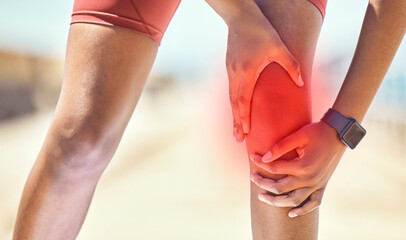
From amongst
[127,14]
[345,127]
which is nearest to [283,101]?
[345,127]

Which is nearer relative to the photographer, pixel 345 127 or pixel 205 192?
pixel 345 127

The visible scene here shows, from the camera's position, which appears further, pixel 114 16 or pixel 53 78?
pixel 53 78

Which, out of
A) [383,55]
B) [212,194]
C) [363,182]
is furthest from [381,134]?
[383,55]

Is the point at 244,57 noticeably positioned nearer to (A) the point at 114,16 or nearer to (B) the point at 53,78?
(A) the point at 114,16

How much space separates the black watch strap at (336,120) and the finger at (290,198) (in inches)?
4.8

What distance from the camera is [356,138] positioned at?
2.75 ft

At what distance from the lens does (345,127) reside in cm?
82

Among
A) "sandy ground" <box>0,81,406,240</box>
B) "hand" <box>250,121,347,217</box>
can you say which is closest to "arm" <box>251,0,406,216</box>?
"hand" <box>250,121,347,217</box>

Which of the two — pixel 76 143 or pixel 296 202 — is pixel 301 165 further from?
pixel 76 143

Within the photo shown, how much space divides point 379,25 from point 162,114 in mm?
9460

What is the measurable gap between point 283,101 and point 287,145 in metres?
0.08

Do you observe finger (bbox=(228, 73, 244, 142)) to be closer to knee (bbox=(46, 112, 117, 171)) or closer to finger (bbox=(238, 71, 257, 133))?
finger (bbox=(238, 71, 257, 133))

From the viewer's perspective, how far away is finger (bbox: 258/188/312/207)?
31.1 inches

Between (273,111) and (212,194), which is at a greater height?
(273,111)
